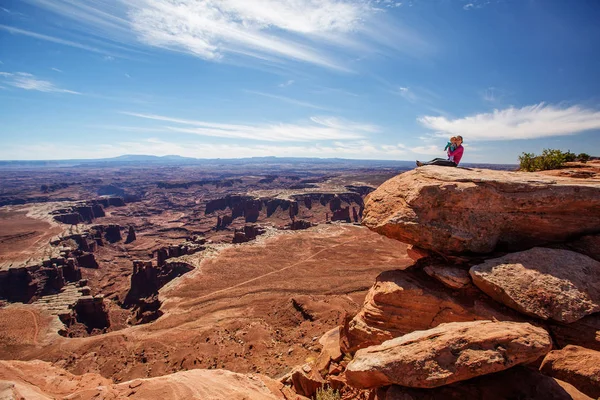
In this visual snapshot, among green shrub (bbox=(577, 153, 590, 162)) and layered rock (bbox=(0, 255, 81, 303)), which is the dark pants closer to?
green shrub (bbox=(577, 153, 590, 162))

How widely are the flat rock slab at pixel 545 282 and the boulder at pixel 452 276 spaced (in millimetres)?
402

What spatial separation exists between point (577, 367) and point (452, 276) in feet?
10.6

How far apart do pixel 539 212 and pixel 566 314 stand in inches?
127

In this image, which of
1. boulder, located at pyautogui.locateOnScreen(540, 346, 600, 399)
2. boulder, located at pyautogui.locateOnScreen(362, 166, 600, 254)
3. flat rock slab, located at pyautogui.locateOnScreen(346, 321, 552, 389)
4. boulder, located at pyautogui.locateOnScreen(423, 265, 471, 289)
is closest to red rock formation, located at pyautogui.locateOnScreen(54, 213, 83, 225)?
boulder, located at pyautogui.locateOnScreen(362, 166, 600, 254)

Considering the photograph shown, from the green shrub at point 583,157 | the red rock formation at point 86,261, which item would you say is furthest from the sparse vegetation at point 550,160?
the red rock formation at point 86,261

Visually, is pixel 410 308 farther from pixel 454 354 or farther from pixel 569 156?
pixel 569 156

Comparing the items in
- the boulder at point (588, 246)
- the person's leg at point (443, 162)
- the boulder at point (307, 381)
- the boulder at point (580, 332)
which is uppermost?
the person's leg at point (443, 162)

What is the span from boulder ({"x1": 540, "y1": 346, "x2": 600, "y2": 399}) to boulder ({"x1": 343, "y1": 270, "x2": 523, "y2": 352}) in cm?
118

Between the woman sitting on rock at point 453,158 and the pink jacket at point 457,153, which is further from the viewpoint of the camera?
the pink jacket at point 457,153

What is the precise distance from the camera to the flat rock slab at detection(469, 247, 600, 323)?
7.41 metres

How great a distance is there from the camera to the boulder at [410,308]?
8.73m

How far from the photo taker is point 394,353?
22.8ft

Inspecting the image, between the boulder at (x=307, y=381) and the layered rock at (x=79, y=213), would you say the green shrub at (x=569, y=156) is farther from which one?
the layered rock at (x=79, y=213)

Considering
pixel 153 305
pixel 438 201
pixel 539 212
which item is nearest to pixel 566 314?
pixel 539 212
